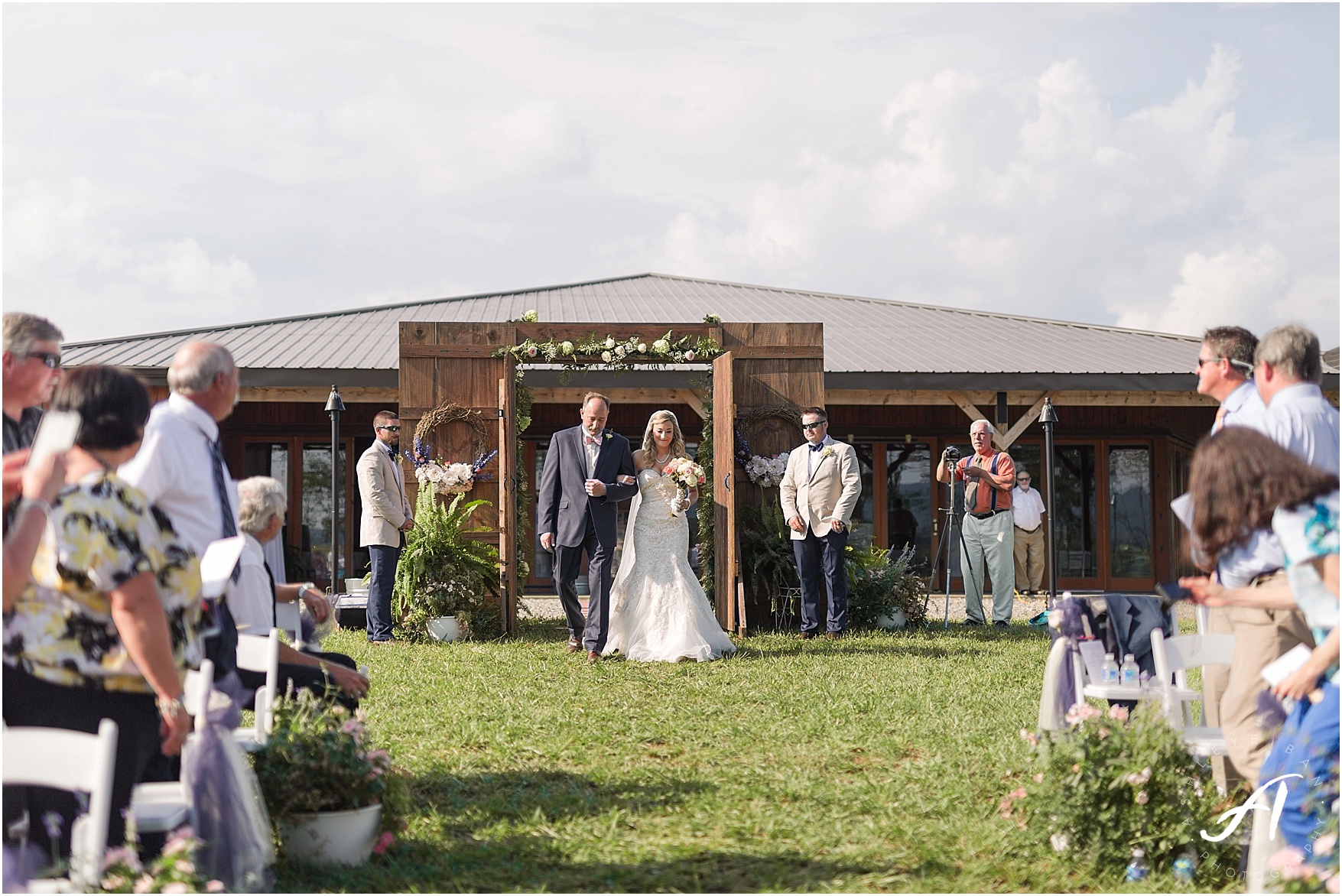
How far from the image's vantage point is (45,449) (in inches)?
103

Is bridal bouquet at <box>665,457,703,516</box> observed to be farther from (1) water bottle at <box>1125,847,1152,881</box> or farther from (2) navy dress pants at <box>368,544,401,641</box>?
(1) water bottle at <box>1125,847,1152,881</box>

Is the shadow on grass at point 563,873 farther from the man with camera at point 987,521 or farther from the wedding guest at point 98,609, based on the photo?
the man with camera at point 987,521

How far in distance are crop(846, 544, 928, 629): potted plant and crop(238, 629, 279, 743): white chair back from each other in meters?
6.94

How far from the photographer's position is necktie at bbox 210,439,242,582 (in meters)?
3.55

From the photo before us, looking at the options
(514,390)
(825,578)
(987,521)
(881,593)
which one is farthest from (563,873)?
(987,521)

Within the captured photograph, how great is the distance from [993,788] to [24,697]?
361cm

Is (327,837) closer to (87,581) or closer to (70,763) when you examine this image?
(70,763)

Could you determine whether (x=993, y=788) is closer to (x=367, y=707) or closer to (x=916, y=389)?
(x=367, y=707)

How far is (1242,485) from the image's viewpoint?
305cm

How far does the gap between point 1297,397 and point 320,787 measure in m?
3.47

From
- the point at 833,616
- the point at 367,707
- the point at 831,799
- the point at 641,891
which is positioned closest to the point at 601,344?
the point at 833,616

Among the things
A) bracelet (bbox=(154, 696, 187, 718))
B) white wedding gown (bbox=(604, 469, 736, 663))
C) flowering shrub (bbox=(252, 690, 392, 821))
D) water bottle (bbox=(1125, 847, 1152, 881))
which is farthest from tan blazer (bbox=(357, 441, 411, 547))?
water bottle (bbox=(1125, 847, 1152, 881))

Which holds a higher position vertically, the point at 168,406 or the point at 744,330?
the point at 744,330

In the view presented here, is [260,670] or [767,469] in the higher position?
[767,469]
